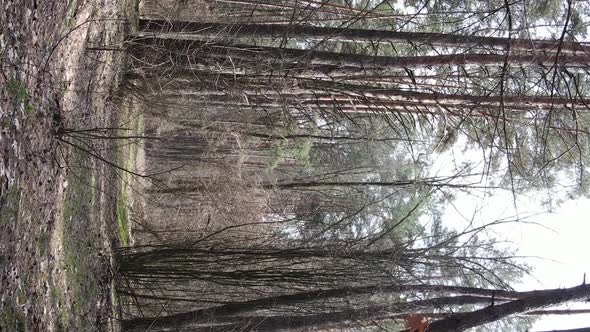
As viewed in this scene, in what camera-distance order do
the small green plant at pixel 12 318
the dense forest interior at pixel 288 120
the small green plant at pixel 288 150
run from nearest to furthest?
the small green plant at pixel 12 318, the dense forest interior at pixel 288 120, the small green plant at pixel 288 150

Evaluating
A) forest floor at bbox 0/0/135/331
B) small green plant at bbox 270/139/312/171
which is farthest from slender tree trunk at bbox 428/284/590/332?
small green plant at bbox 270/139/312/171

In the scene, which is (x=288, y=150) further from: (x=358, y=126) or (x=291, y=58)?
(x=291, y=58)

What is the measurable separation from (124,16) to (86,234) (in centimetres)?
313

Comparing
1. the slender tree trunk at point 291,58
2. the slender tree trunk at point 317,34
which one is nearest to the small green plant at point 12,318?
the slender tree trunk at point 291,58

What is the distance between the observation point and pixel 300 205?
1219 cm

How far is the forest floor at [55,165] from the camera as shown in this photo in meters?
4.45

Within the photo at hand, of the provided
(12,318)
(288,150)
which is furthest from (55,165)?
(288,150)

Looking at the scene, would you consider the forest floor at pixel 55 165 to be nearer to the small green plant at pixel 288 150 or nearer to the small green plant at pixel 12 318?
the small green plant at pixel 12 318

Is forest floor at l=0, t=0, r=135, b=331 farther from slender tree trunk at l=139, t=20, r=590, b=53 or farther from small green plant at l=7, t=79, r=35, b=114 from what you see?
slender tree trunk at l=139, t=20, r=590, b=53

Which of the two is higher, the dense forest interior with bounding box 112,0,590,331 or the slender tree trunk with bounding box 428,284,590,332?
the dense forest interior with bounding box 112,0,590,331

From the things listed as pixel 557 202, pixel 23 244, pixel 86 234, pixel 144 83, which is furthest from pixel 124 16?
pixel 557 202

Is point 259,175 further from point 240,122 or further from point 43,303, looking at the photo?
point 43,303

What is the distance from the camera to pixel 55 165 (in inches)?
214

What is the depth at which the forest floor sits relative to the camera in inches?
175
